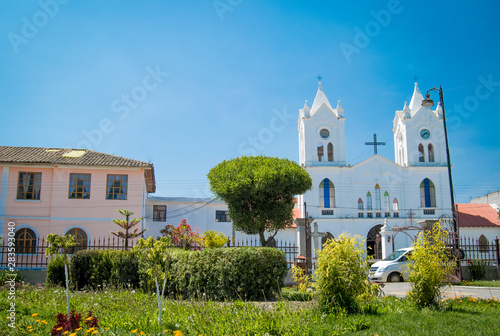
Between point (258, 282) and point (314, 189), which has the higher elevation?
point (314, 189)

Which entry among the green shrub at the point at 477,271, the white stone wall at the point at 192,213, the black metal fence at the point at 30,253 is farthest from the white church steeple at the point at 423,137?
the black metal fence at the point at 30,253

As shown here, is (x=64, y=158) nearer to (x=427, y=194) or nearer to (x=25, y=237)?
(x=25, y=237)

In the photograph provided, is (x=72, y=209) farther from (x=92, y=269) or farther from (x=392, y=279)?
(x=392, y=279)

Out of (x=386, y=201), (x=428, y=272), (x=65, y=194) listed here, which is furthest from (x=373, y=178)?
(x=428, y=272)

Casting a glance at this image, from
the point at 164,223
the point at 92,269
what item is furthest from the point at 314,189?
the point at 92,269

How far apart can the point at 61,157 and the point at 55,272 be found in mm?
15155

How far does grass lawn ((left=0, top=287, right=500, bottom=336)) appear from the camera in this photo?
639cm

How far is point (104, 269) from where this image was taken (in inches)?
528

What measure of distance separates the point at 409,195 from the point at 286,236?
14229 mm

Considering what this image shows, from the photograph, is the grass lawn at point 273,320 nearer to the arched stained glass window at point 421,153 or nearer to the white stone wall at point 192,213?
the white stone wall at point 192,213

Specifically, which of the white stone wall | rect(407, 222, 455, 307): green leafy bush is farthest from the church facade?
rect(407, 222, 455, 307): green leafy bush

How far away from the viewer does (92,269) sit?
536 inches

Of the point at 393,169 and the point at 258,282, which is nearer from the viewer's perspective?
the point at 258,282

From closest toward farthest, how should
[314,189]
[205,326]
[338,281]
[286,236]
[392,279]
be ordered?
1. [205,326]
2. [338,281]
3. [392,279]
4. [286,236]
5. [314,189]
